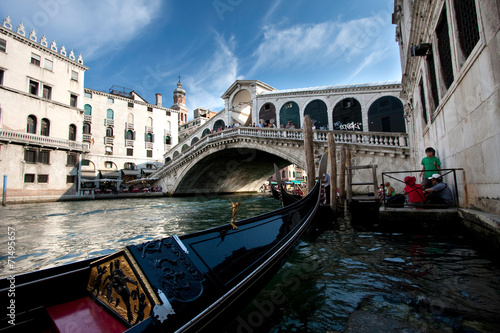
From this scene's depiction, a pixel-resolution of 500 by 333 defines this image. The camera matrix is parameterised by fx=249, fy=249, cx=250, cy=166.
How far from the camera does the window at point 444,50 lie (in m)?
3.60

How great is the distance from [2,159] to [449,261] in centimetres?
1715

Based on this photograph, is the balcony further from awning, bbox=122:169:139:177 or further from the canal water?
the canal water

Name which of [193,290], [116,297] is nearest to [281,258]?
[193,290]

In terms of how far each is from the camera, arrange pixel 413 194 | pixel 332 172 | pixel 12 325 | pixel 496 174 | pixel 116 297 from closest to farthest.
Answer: pixel 12 325, pixel 116 297, pixel 496 174, pixel 413 194, pixel 332 172

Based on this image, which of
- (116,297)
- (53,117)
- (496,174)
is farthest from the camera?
(53,117)

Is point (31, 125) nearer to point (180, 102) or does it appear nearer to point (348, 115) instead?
point (348, 115)

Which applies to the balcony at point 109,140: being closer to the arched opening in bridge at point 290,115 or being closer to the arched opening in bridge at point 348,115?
the arched opening in bridge at point 290,115

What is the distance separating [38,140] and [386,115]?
57.7ft

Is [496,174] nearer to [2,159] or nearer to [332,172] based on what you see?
[332,172]

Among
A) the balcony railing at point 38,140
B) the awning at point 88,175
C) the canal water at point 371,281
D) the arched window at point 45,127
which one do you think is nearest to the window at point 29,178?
the balcony railing at point 38,140

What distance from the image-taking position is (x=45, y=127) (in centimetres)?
1477

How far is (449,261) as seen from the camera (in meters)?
2.38

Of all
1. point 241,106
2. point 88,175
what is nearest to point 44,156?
point 88,175

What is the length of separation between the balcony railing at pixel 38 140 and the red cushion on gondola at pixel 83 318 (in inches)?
612
